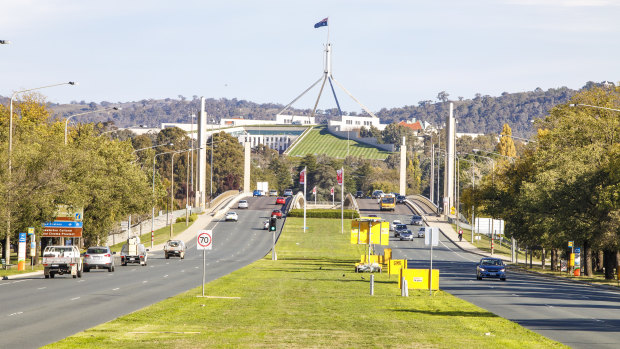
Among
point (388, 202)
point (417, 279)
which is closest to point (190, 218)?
point (388, 202)

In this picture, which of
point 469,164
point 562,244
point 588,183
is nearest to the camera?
point 588,183

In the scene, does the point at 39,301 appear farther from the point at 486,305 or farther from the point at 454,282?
the point at 454,282

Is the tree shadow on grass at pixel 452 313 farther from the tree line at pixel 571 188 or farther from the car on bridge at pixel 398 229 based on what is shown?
the car on bridge at pixel 398 229

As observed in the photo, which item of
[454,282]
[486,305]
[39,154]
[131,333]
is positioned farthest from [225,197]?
[131,333]

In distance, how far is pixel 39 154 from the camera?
5678 cm

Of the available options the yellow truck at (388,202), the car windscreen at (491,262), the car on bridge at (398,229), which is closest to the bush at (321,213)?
the yellow truck at (388,202)

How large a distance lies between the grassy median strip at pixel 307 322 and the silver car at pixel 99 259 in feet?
50.8

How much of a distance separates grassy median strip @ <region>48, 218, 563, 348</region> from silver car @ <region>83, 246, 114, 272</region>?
1548 centimetres

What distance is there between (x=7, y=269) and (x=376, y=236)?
22.4 m

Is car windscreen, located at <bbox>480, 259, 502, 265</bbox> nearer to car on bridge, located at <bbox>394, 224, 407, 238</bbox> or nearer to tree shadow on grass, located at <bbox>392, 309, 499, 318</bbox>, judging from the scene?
tree shadow on grass, located at <bbox>392, 309, 499, 318</bbox>

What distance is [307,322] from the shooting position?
24.5 metres

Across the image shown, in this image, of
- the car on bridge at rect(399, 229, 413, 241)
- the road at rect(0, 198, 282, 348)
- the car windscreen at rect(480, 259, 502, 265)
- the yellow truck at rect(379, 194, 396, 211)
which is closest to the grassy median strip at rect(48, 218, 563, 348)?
the road at rect(0, 198, 282, 348)

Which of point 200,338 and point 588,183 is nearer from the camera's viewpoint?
point 200,338

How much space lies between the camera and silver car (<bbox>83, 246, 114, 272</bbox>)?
2160 inches
